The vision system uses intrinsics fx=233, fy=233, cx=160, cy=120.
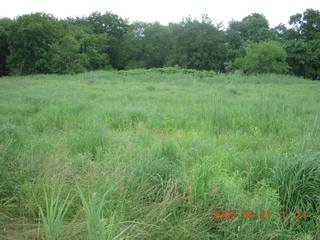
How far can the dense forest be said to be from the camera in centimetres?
3195

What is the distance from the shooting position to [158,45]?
47.9m

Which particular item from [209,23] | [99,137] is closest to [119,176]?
[99,137]

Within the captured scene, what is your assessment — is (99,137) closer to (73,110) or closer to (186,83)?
(73,110)

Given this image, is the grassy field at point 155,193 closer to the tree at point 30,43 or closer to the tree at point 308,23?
the tree at point 30,43

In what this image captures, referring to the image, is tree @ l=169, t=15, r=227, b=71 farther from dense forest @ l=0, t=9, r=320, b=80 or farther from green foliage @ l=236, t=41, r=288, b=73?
green foliage @ l=236, t=41, r=288, b=73

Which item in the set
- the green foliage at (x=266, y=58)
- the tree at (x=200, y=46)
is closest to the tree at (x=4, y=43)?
the tree at (x=200, y=46)

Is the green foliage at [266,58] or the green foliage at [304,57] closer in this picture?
the green foliage at [266,58]

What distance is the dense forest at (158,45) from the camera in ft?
105

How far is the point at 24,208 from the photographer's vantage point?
227cm
